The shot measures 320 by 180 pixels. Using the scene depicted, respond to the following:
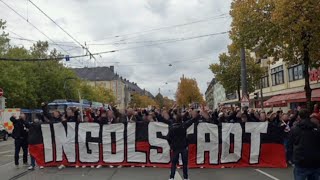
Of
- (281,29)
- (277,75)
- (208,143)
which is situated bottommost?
(208,143)

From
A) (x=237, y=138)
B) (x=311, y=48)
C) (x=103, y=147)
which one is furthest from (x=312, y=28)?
(x=103, y=147)

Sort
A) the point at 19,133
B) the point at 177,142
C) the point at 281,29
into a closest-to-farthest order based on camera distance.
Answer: the point at 177,142, the point at 19,133, the point at 281,29

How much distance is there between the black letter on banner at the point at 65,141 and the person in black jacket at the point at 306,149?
391 inches

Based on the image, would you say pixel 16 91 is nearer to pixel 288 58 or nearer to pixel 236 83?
pixel 236 83

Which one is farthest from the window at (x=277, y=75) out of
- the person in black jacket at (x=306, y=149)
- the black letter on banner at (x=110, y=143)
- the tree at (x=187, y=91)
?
the person in black jacket at (x=306, y=149)

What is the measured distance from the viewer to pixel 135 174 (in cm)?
1348

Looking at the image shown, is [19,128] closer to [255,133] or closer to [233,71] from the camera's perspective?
[255,133]

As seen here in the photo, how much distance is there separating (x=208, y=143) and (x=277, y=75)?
38795mm

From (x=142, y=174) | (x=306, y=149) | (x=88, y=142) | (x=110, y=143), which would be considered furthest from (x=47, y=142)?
(x=306, y=149)

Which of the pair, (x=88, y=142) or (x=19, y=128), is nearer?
(x=88, y=142)

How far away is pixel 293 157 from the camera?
736 centimetres

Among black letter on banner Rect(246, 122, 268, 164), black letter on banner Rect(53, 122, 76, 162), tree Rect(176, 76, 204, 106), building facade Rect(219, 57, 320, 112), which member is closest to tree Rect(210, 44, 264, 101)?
building facade Rect(219, 57, 320, 112)

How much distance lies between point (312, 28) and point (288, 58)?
272cm

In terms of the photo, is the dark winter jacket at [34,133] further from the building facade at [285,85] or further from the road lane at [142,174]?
the building facade at [285,85]
